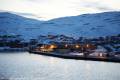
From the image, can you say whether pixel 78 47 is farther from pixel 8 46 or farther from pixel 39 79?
pixel 39 79

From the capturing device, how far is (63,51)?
90062mm

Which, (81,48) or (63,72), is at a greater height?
(81,48)

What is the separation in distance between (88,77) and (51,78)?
4.06 meters

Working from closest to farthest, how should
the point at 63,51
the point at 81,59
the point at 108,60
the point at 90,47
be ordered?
the point at 108,60 < the point at 81,59 < the point at 63,51 < the point at 90,47

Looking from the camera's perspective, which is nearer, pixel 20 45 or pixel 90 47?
pixel 90 47

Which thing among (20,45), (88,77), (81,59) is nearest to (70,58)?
(81,59)

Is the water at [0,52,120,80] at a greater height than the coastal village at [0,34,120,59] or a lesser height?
lesser

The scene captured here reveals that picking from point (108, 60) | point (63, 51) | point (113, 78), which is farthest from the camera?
point (63, 51)

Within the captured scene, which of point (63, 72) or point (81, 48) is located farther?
point (81, 48)

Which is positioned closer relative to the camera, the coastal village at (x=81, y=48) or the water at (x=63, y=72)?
the water at (x=63, y=72)

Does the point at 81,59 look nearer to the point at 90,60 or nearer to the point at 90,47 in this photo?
the point at 90,60

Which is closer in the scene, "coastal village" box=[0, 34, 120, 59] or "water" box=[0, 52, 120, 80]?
"water" box=[0, 52, 120, 80]

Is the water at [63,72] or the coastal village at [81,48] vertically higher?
the coastal village at [81,48]

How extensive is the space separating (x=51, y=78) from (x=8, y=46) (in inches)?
4717
